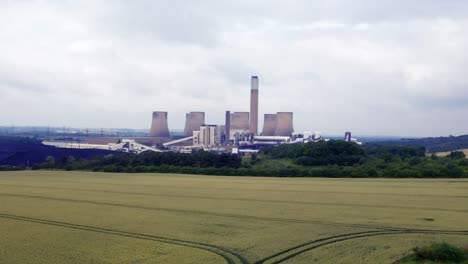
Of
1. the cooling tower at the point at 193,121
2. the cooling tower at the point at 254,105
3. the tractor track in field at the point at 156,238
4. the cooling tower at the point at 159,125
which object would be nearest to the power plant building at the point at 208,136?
the cooling tower at the point at 254,105

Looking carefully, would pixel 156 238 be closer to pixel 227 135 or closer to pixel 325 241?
pixel 325 241

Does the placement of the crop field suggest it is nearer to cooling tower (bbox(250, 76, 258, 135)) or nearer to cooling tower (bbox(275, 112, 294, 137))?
cooling tower (bbox(250, 76, 258, 135))

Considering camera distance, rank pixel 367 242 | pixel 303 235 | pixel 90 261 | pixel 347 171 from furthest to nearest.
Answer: pixel 347 171 → pixel 303 235 → pixel 367 242 → pixel 90 261

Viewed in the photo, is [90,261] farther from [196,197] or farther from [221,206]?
[196,197]

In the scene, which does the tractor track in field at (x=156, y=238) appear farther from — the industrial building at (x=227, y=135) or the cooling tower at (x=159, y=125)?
the cooling tower at (x=159, y=125)

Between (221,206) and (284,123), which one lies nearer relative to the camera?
(221,206)

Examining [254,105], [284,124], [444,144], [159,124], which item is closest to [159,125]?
[159,124]

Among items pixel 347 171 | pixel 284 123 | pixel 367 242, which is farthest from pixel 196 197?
pixel 284 123
